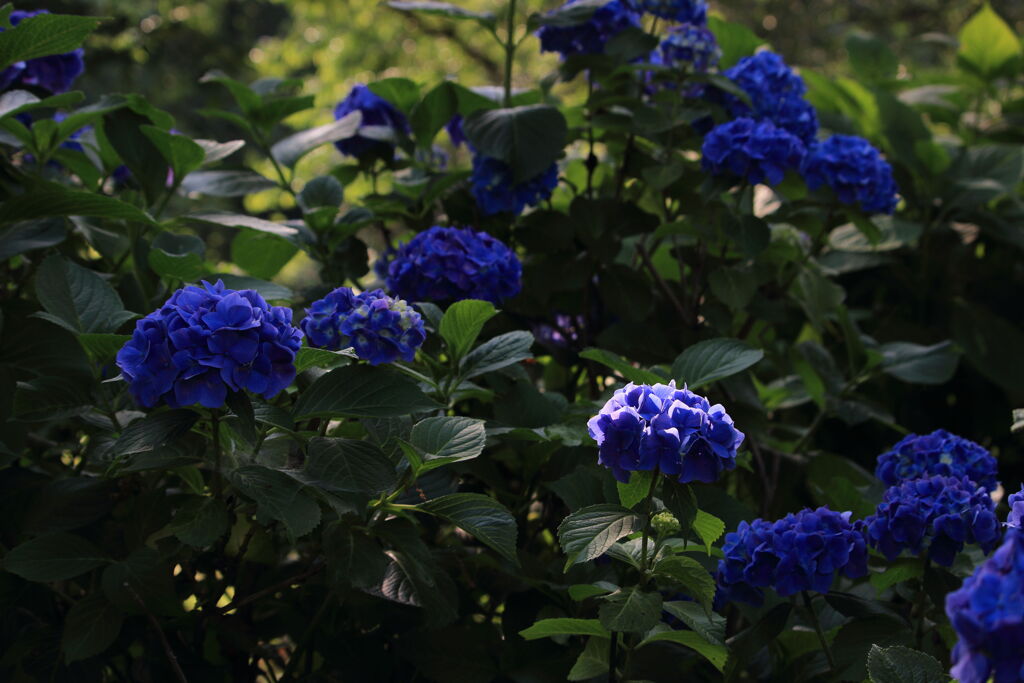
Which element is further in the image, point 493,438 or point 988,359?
point 988,359

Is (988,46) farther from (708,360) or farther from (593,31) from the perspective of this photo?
(708,360)

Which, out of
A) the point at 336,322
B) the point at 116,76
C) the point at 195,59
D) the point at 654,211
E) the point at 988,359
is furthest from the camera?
the point at 195,59

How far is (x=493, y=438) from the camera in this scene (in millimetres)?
1370

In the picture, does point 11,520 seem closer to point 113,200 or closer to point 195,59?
point 113,200

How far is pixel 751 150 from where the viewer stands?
1679 millimetres

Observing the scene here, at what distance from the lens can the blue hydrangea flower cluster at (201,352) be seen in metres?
1.04

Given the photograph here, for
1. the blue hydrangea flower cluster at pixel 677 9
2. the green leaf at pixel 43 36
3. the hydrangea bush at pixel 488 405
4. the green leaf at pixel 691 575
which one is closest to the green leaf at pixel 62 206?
the hydrangea bush at pixel 488 405

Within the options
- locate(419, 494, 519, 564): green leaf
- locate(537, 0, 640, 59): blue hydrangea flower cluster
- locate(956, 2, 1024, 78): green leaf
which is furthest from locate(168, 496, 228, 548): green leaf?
locate(956, 2, 1024, 78): green leaf

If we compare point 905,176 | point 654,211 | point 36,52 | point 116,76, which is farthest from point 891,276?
point 116,76

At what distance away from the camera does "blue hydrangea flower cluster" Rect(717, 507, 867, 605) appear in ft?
4.07

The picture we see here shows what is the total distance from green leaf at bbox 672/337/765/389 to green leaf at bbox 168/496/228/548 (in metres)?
0.62

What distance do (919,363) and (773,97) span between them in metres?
0.60

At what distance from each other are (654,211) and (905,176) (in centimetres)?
80

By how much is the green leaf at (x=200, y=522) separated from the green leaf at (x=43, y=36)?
67 centimetres
